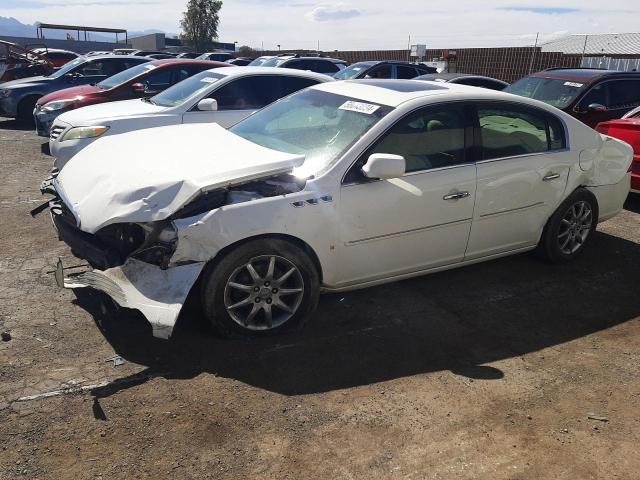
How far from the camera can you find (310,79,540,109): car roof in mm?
4281

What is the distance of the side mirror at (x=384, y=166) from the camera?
3.71 meters

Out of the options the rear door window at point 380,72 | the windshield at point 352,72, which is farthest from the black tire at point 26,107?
the rear door window at point 380,72

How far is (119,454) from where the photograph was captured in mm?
2730

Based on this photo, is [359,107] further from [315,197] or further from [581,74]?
[581,74]

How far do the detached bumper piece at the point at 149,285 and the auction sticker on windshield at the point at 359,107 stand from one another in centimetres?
173

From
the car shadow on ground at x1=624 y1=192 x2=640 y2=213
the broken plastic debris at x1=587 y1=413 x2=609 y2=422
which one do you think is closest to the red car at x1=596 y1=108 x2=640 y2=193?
the car shadow on ground at x1=624 y1=192 x2=640 y2=213

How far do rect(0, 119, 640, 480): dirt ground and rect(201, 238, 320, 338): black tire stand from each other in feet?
0.42

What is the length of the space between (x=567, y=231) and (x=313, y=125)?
260cm

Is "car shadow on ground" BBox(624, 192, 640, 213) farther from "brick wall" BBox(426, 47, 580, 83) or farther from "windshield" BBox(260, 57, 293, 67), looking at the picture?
"brick wall" BBox(426, 47, 580, 83)

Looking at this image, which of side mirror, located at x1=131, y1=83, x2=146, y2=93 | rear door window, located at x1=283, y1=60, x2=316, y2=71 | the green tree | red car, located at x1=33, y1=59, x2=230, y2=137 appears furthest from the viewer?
the green tree

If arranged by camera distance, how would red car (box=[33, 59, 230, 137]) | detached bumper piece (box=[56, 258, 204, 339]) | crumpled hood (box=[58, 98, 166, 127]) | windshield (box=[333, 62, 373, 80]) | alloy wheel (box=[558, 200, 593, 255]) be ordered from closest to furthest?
detached bumper piece (box=[56, 258, 204, 339]) → alloy wheel (box=[558, 200, 593, 255]) → crumpled hood (box=[58, 98, 166, 127]) → red car (box=[33, 59, 230, 137]) → windshield (box=[333, 62, 373, 80])

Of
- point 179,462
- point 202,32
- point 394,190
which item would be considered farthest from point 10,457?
point 202,32

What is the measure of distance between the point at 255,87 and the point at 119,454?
234 inches

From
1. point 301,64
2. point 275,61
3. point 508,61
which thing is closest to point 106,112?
point 275,61
